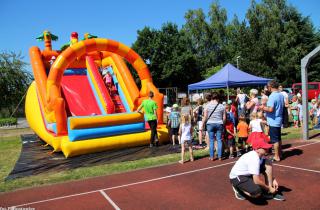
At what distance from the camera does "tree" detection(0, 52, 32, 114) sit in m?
26.8

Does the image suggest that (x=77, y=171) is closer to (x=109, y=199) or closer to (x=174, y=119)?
(x=109, y=199)

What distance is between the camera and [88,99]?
11227 millimetres

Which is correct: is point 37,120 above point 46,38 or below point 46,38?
below

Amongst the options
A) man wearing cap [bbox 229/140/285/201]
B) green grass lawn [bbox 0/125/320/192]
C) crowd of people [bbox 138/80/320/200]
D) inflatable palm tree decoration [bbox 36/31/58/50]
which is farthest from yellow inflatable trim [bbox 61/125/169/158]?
inflatable palm tree decoration [bbox 36/31/58/50]

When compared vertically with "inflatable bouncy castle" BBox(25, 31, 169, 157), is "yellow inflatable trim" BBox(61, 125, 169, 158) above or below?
below

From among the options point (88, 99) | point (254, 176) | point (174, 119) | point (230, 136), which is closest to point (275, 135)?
point (230, 136)

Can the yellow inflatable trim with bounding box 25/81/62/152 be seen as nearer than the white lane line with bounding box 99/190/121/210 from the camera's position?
No

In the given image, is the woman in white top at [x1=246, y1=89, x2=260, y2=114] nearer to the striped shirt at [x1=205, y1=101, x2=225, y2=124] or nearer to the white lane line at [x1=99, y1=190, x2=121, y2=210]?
the striped shirt at [x1=205, y1=101, x2=225, y2=124]

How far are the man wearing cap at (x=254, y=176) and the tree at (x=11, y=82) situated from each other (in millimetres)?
26618

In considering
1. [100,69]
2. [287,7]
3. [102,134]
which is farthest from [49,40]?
[287,7]

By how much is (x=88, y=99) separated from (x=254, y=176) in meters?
8.26

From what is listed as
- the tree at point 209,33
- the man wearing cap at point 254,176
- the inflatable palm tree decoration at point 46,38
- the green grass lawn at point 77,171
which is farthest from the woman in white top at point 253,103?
the tree at point 209,33

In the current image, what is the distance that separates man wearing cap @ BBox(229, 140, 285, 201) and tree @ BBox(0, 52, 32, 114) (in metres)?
26.6

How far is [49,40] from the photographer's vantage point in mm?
12820
